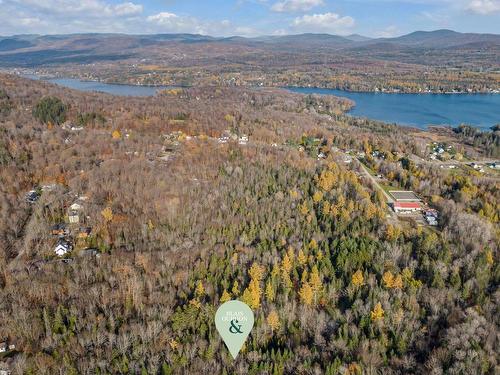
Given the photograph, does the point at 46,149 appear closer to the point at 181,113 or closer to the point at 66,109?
the point at 66,109

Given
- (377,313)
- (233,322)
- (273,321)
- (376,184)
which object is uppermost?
(233,322)

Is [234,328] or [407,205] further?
[407,205]

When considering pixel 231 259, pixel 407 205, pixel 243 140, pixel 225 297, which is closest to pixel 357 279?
pixel 231 259

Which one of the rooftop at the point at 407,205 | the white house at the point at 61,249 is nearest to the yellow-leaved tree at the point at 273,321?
the white house at the point at 61,249

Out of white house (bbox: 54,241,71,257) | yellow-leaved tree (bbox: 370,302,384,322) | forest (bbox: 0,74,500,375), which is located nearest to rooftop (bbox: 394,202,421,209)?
forest (bbox: 0,74,500,375)

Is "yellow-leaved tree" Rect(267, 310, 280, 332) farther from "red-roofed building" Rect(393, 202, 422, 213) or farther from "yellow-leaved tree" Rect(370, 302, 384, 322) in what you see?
"red-roofed building" Rect(393, 202, 422, 213)

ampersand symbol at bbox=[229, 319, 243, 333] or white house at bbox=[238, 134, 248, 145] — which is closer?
ampersand symbol at bbox=[229, 319, 243, 333]

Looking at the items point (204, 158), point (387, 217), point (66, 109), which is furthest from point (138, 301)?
point (66, 109)

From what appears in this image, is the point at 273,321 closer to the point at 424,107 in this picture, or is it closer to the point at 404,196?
the point at 404,196
